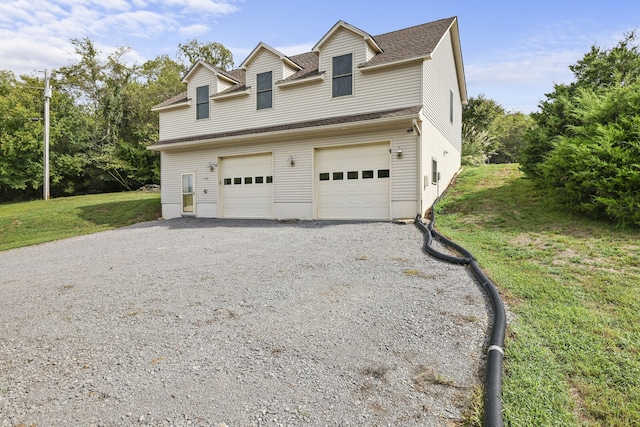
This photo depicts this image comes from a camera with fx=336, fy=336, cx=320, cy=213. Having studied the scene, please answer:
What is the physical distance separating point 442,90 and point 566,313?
1083cm

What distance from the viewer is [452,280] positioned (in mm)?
4395

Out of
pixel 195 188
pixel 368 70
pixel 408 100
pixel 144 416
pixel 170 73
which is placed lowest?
pixel 144 416

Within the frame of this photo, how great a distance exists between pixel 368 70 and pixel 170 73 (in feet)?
79.6

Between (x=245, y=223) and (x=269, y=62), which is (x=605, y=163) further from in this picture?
(x=269, y=62)

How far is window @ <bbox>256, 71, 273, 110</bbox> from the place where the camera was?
483 inches

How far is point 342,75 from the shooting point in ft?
35.9

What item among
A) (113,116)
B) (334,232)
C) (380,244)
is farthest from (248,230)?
(113,116)

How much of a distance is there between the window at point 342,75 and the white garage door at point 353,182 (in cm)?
194

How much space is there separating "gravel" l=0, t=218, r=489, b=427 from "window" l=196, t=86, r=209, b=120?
30.8ft

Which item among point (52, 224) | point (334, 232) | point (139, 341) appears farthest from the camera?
point (52, 224)

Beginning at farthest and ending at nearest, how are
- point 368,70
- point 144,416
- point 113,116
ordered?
point 113,116, point 368,70, point 144,416

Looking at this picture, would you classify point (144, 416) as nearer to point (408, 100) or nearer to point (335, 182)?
point (335, 182)

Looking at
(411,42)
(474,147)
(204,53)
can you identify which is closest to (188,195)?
(411,42)

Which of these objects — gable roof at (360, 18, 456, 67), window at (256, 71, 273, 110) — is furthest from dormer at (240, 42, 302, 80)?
gable roof at (360, 18, 456, 67)
